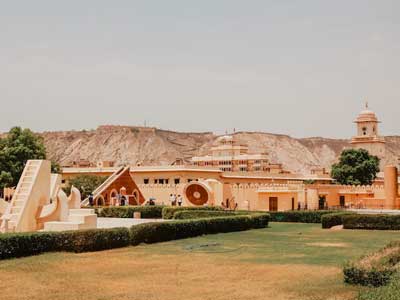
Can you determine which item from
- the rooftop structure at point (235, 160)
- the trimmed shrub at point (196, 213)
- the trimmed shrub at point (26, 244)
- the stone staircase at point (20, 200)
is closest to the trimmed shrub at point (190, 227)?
the trimmed shrub at point (196, 213)

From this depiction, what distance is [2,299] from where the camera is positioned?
10.5 metres

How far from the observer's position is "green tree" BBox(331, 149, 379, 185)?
67.2m

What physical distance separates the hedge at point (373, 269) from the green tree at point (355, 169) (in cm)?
5575

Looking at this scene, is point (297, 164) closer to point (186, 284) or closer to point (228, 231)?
point (228, 231)

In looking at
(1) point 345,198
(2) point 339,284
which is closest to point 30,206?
(2) point 339,284

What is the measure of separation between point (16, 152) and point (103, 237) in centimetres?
2966

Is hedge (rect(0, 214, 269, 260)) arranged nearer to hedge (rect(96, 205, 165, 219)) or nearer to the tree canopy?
hedge (rect(96, 205, 165, 219))

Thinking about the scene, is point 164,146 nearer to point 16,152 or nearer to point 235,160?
point 235,160

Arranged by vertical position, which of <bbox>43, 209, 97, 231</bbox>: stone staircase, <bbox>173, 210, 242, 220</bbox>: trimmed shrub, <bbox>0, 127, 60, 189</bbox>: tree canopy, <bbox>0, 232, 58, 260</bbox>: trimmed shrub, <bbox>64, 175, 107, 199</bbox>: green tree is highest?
<bbox>0, 127, 60, 189</bbox>: tree canopy

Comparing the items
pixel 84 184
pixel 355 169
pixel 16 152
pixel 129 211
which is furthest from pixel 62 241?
pixel 355 169

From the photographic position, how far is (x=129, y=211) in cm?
3606

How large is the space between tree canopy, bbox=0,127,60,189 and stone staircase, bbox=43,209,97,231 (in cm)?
2412

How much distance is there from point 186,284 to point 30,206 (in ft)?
34.5

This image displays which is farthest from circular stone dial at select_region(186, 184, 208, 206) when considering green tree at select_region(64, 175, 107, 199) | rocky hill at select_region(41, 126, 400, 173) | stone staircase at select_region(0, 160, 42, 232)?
rocky hill at select_region(41, 126, 400, 173)
